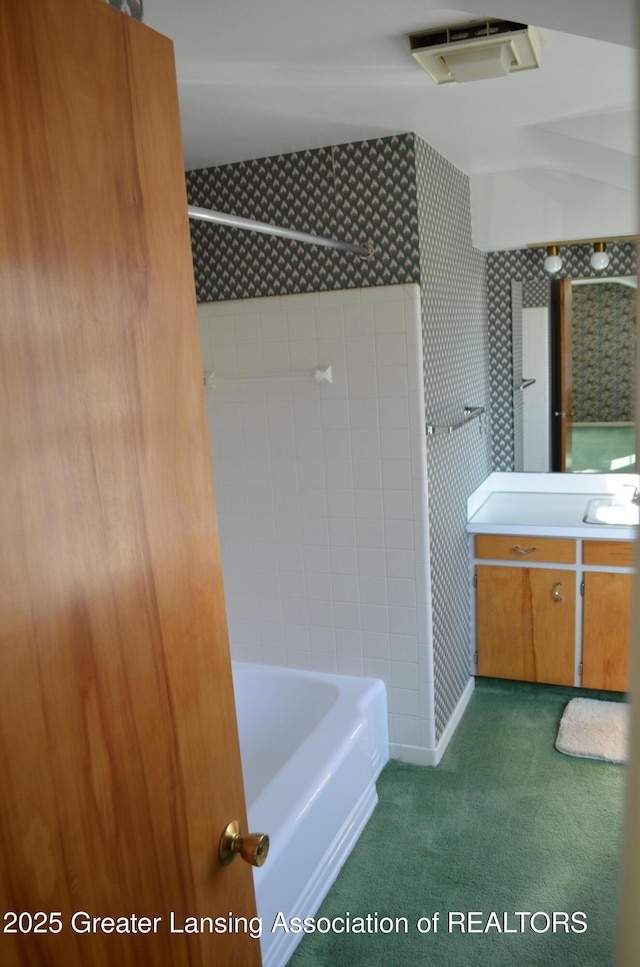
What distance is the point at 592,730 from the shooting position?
3283 mm

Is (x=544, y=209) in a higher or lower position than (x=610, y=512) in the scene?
higher

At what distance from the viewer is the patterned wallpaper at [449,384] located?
9.87ft

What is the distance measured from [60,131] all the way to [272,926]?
217 cm

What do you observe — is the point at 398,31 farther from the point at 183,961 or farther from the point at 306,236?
the point at 183,961

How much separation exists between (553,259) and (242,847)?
333 centimetres

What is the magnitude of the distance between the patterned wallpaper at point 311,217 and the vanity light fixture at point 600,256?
4.23ft

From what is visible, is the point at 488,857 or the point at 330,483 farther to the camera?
the point at 330,483

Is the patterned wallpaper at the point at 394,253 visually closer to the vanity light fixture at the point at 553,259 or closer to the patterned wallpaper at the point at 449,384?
the patterned wallpaper at the point at 449,384

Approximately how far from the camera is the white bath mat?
313 cm

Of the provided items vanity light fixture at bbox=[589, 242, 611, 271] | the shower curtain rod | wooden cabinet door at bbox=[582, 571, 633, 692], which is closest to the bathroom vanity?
wooden cabinet door at bbox=[582, 571, 633, 692]

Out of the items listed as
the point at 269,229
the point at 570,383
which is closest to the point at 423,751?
the point at 570,383

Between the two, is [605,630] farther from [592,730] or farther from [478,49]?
[478,49]

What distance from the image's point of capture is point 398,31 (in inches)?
72.7

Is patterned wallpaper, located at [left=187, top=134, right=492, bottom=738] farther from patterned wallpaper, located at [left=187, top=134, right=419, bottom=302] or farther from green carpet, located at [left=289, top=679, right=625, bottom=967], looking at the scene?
green carpet, located at [left=289, top=679, right=625, bottom=967]
